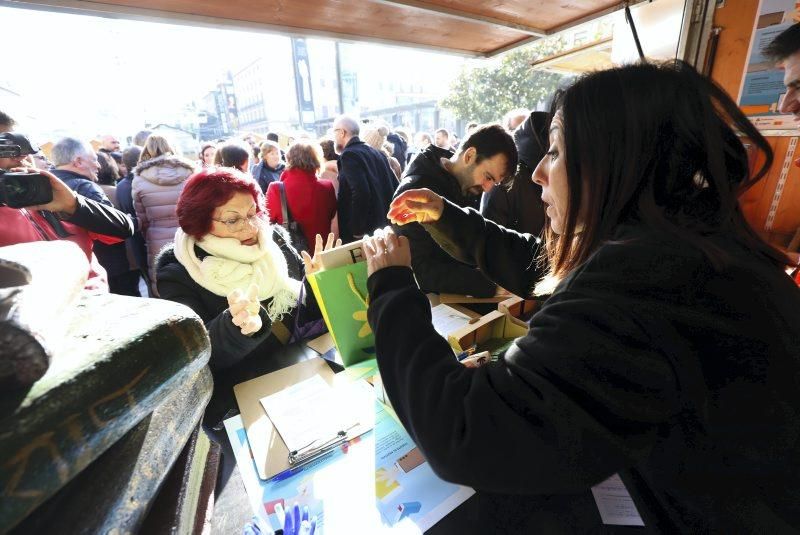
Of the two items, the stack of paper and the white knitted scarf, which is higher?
the white knitted scarf

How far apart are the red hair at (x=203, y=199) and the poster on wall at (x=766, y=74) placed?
3.19m

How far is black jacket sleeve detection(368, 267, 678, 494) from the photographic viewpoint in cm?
63

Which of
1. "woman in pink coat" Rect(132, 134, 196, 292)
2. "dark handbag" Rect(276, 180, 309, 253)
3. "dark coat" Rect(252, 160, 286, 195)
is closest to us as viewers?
"woman in pink coat" Rect(132, 134, 196, 292)

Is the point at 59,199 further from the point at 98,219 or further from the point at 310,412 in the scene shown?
the point at 310,412

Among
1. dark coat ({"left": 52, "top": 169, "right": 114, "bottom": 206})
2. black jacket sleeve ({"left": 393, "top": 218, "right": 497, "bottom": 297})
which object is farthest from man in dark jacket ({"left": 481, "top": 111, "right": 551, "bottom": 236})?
dark coat ({"left": 52, "top": 169, "right": 114, "bottom": 206})

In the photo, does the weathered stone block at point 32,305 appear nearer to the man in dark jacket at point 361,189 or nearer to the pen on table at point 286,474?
the pen on table at point 286,474

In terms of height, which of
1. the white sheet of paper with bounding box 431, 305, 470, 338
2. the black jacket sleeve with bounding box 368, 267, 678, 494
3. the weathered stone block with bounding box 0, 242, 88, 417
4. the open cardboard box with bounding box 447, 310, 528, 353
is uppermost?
the weathered stone block with bounding box 0, 242, 88, 417

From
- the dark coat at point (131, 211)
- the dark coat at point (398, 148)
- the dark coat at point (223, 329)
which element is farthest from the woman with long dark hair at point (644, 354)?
the dark coat at point (398, 148)

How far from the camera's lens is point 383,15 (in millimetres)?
2135

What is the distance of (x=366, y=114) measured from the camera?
38312 mm

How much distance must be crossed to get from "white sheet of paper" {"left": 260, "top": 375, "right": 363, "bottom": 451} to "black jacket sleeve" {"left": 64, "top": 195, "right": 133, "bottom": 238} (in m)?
1.79

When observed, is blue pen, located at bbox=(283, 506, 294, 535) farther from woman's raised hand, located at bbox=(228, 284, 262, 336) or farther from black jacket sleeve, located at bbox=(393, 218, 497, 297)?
black jacket sleeve, located at bbox=(393, 218, 497, 297)

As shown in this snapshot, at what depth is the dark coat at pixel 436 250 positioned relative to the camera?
7.25ft

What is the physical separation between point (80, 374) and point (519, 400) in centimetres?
63
